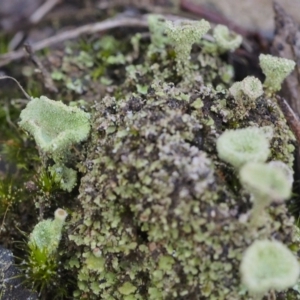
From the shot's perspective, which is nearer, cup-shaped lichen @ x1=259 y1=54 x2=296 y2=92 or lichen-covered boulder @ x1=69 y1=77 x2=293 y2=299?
lichen-covered boulder @ x1=69 y1=77 x2=293 y2=299

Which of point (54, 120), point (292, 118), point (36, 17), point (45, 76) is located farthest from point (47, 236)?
point (36, 17)

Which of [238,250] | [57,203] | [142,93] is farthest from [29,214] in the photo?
[238,250]

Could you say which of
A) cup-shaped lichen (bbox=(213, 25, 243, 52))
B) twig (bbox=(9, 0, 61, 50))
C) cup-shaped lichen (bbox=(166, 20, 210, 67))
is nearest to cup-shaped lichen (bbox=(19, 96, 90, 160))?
cup-shaped lichen (bbox=(166, 20, 210, 67))

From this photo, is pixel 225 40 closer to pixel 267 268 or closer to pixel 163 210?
pixel 163 210

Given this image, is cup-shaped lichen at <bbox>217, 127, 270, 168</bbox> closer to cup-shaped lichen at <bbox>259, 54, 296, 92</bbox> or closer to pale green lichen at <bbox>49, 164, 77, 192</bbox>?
cup-shaped lichen at <bbox>259, 54, 296, 92</bbox>

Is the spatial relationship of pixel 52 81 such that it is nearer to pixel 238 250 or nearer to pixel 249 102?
pixel 249 102

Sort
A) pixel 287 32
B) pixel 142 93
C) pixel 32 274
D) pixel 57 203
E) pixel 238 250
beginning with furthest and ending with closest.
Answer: pixel 287 32 → pixel 142 93 → pixel 57 203 → pixel 32 274 → pixel 238 250

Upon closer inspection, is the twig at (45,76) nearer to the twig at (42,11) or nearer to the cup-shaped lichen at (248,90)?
the twig at (42,11)
